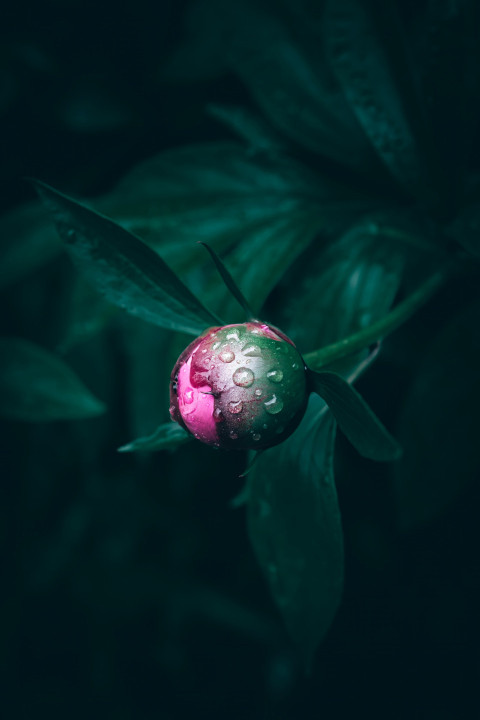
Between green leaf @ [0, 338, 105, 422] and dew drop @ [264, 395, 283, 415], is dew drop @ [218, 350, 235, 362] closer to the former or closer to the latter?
dew drop @ [264, 395, 283, 415]

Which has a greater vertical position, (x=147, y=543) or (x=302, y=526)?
(x=302, y=526)

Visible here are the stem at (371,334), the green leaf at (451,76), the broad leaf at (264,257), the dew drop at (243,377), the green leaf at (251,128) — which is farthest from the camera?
the green leaf at (251,128)

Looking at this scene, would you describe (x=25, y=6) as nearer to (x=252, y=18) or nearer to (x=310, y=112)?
(x=252, y=18)

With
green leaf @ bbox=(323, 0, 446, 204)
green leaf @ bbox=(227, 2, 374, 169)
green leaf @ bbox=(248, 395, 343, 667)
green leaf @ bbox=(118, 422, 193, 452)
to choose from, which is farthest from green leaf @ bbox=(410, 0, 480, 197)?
green leaf @ bbox=(118, 422, 193, 452)

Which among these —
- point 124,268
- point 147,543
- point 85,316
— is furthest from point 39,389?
point 147,543

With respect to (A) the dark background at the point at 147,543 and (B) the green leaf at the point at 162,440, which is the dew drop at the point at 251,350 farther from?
(A) the dark background at the point at 147,543

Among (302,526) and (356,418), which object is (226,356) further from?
(302,526)

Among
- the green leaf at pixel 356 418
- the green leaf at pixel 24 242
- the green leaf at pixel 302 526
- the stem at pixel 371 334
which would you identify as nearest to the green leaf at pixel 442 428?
the stem at pixel 371 334

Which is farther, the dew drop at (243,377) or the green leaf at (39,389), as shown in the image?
the green leaf at (39,389)
